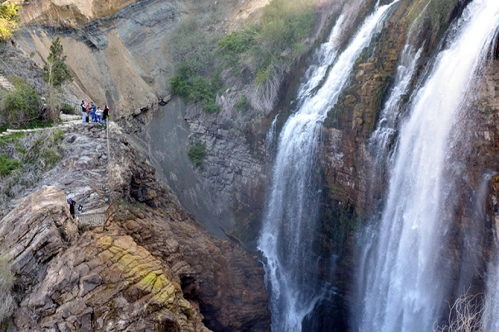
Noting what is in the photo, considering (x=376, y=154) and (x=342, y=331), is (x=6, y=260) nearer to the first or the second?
(x=376, y=154)

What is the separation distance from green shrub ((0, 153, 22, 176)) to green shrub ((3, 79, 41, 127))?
3.22 m

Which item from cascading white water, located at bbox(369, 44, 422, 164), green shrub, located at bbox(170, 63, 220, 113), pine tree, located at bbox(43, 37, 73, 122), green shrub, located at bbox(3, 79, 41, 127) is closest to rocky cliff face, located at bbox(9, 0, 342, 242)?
green shrub, located at bbox(170, 63, 220, 113)

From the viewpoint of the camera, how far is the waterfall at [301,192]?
64.4ft

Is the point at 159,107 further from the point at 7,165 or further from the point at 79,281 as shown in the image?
the point at 79,281

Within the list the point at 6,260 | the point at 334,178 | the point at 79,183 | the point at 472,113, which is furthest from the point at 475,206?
the point at 6,260

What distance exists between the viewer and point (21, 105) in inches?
675

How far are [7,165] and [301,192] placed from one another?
11835 millimetres

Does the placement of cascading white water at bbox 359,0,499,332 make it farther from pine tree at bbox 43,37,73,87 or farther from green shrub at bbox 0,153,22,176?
pine tree at bbox 43,37,73,87

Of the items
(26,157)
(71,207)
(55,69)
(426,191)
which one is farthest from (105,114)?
(426,191)

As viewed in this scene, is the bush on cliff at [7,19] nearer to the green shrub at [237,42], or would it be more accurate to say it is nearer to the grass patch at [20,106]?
the grass patch at [20,106]

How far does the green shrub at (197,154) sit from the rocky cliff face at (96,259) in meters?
8.54

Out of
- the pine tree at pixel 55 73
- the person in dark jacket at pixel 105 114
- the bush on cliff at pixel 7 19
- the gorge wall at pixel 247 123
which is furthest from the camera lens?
the bush on cliff at pixel 7 19

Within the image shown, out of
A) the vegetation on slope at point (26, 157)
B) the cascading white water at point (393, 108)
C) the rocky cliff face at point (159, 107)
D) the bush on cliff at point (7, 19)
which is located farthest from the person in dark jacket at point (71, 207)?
the bush on cliff at point (7, 19)

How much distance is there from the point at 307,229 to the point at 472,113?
8.90 meters
